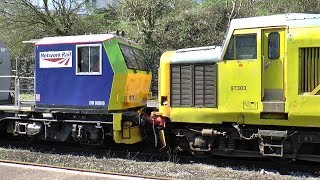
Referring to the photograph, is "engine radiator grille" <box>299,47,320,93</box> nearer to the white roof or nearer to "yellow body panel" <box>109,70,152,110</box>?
"yellow body panel" <box>109,70,152,110</box>

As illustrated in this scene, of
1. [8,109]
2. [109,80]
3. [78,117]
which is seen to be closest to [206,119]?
[109,80]

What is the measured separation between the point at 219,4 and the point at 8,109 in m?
17.1

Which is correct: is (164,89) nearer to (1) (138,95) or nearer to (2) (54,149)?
(1) (138,95)

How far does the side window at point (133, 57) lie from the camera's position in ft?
33.4

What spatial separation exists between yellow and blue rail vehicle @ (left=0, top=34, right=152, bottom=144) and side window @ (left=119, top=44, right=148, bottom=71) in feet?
0.12

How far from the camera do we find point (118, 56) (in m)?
9.80

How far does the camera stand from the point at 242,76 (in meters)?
8.07

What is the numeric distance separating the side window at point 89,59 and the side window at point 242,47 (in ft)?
10.9

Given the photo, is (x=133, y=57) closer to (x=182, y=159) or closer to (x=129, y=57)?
(x=129, y=57)

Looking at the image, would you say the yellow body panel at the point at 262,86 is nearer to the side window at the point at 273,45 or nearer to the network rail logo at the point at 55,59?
the side window at the point at 273,45

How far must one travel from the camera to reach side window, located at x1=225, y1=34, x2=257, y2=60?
8023mm

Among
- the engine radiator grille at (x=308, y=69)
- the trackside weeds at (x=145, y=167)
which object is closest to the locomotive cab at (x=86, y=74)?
the trackside weeds at (x=145, y=167)

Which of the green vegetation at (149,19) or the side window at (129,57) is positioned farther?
the green vegetation at (149,19)

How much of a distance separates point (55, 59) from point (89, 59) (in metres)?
0.99
